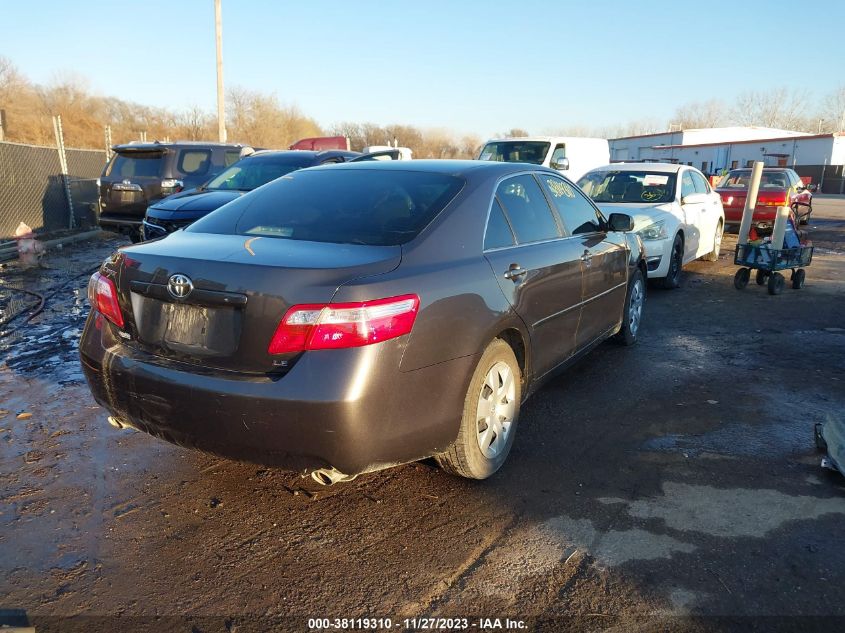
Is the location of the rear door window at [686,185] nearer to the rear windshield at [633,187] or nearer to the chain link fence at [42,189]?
the rear windshield at [633,187]

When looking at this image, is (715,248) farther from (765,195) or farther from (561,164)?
(561,164)

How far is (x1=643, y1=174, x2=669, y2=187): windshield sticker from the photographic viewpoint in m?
9.53

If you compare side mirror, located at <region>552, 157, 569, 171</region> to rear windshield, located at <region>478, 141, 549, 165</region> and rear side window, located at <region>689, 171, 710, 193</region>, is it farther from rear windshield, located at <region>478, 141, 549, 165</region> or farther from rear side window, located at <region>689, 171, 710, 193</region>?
rear side window, located at <region>689, 171, 710, 193</region>

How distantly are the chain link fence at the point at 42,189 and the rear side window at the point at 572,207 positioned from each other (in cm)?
1086

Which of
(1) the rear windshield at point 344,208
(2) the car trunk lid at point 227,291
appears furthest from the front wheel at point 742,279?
(2) the car trunk lid at point 227,291

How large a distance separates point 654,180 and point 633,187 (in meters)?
0.31

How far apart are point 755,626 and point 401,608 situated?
1.31 meters

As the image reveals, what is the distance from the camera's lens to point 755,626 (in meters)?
2.42

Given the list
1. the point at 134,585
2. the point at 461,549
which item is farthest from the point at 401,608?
the point at 134,585

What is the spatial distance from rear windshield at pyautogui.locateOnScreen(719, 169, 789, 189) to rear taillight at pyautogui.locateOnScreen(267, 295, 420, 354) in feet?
50.1

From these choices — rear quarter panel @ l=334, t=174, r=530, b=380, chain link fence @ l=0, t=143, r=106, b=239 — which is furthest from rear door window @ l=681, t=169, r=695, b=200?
chain link fence @ l=0, t=143, r=106, b=239

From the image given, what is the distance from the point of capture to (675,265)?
9.16m

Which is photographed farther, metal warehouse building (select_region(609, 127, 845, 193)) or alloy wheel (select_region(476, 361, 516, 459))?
Result: metal warehouse building (select_region(609, 127, 845, 193))

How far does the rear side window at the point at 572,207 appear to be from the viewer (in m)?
4.56
